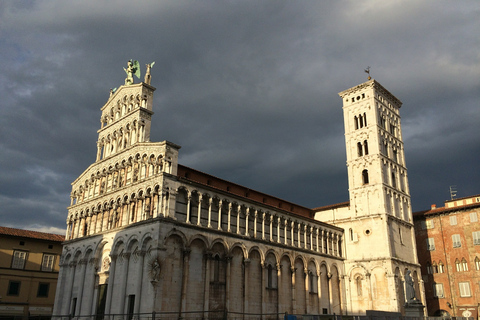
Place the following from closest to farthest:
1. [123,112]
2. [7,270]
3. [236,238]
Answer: [236,238] → [123,112] → [7,270]

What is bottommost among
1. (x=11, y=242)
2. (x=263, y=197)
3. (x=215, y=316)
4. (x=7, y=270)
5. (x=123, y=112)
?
(x=215, y=316)

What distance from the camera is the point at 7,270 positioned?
46.0 metres

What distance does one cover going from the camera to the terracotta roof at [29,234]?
46969 millimetres

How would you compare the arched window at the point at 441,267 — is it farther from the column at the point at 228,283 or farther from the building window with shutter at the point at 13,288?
the building window with shutter at the point at 13,288

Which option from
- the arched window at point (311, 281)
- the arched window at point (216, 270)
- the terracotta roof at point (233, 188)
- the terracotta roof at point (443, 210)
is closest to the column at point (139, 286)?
the arched window at point (216, 270)

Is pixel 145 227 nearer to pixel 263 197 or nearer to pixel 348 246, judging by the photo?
pixel 263 197

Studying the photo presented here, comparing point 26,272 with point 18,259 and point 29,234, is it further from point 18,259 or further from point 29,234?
point 29,234

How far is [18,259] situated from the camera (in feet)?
155

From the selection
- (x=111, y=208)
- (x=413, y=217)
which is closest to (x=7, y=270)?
(x=111, y=208)

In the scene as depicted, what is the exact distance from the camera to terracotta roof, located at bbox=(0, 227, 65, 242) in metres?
47.0

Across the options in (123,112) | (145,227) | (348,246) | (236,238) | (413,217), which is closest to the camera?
(145,227)

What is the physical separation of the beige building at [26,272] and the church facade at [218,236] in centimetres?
943

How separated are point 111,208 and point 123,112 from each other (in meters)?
10.4

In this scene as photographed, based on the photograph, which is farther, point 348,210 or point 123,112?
point 348,210
